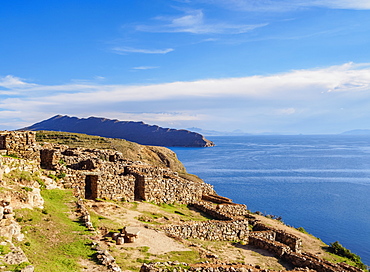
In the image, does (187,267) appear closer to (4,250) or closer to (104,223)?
(4,250)

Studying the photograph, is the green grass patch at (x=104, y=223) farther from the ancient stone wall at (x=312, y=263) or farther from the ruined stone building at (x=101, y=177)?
the ancient stone wall at (x=312, y=263)

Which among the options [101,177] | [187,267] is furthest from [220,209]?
[187,267]

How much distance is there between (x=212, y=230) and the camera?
62.8 ft

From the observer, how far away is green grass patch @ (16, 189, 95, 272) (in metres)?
9.23

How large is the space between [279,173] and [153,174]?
3346 inches

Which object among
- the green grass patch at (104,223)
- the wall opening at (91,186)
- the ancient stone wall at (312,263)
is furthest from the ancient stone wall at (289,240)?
the wall opening at (91,186)

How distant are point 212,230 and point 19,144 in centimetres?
1361

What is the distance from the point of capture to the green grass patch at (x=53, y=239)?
9227 mm

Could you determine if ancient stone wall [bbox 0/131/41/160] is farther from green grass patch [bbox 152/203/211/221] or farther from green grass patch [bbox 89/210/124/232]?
green grass patch [bbox 152/203/211/221]

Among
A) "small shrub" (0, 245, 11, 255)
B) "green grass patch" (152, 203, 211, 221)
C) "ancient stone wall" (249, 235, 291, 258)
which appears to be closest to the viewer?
"small shrub" (0, 245, 11, 255)

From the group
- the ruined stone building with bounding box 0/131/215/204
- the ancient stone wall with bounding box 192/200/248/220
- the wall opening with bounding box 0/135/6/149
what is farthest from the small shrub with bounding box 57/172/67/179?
the ancient stone wall with bounding box 192/200/248/220

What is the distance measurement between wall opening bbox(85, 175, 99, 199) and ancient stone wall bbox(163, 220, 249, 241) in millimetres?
5789

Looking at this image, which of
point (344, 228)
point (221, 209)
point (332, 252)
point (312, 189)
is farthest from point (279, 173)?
point (221, 209)

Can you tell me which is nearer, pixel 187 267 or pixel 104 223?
pixel 187 267
